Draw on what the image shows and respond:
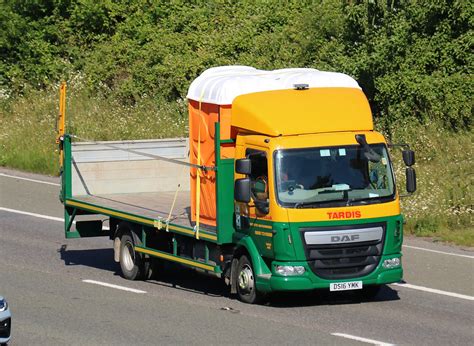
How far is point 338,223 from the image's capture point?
1555cm

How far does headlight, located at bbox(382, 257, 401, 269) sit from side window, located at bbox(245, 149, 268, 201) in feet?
6.03

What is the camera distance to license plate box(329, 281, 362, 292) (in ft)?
51.1

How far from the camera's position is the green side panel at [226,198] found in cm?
1627

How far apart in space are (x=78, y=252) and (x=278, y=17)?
14.9 metres

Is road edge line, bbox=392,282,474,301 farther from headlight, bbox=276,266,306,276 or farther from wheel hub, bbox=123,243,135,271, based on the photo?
wheel hub, bbox=123,243,135,271

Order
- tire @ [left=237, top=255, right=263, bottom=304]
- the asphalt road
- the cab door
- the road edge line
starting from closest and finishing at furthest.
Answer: the asphalt road → the cab door → tire @ [left=237, top=255, right=263, bottom=304] → the road edge line

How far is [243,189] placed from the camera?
15680 mm

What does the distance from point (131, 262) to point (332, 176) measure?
4123mm

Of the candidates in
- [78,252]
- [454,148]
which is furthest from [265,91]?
[454,148]

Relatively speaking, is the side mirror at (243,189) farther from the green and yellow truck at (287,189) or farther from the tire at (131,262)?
the tire at (131,262)

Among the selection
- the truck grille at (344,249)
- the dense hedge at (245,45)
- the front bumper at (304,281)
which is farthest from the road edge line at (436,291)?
the dense hedge at (245,45)

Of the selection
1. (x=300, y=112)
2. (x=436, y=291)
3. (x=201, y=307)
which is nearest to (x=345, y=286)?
(x=201, y=307)

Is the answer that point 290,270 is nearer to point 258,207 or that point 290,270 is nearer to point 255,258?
point 255,258

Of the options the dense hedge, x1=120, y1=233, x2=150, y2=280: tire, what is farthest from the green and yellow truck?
the dense hedge
